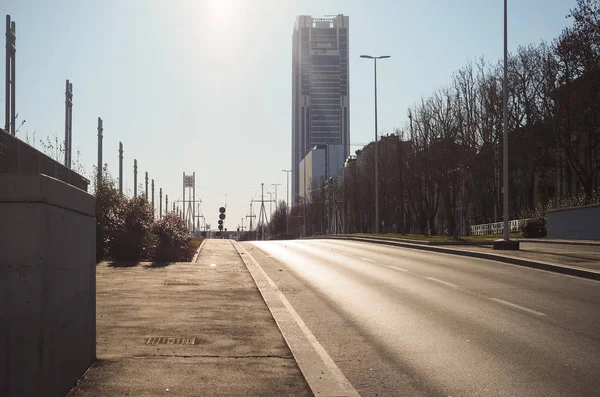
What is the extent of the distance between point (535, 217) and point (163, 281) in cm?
4065

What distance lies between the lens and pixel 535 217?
53.8 metres

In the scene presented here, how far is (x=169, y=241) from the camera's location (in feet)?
89.3

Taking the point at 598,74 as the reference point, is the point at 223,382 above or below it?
below

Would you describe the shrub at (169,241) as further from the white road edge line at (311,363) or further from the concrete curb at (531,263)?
the white road edge line at (311,363)

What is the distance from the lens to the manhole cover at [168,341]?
30.5 ft

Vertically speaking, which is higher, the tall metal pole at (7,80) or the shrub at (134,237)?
the tall metal pole at (7,80)

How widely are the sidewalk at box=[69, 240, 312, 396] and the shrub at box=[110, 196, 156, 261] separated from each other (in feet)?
31.9

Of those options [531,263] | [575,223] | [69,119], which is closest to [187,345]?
[531,263]

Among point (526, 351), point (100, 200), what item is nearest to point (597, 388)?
point (526, 351)

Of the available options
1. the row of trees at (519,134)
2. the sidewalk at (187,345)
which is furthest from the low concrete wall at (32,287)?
the row of trees at (519,134)

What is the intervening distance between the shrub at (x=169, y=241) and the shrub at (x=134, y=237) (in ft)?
1.17

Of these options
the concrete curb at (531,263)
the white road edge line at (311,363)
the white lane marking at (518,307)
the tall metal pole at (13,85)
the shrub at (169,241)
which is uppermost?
the tall metal pole at (13,85)

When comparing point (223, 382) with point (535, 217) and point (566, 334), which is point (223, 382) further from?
point (535, 217)

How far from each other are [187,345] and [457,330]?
3959 mm
